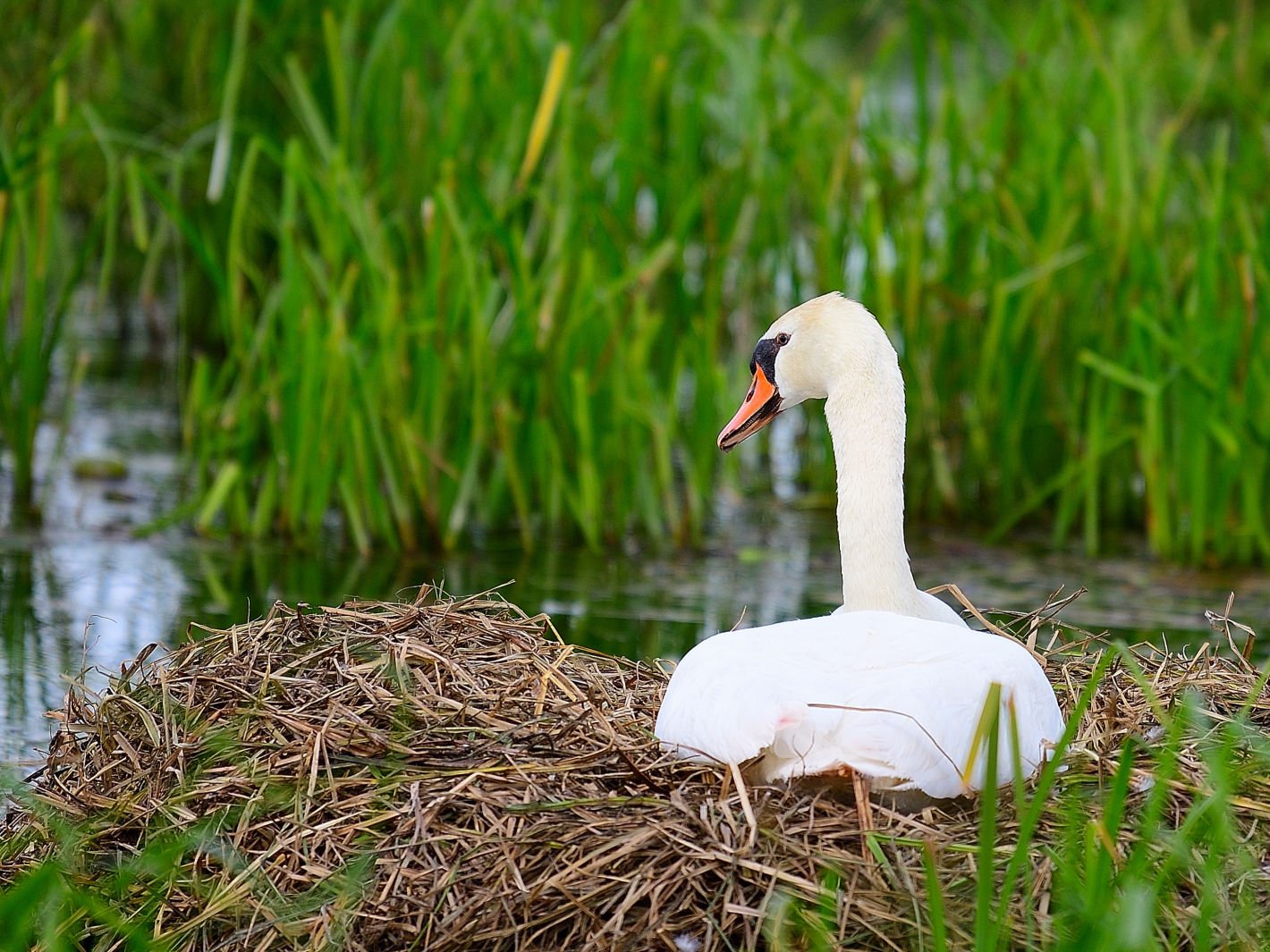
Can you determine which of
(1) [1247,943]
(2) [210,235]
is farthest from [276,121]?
(1) [1247,943]

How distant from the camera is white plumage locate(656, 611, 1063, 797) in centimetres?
254

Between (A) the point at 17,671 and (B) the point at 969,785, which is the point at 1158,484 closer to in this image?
(B) the point at 969,785

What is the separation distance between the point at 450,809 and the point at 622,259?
10.8 feet

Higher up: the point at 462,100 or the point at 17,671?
the point at 462,100

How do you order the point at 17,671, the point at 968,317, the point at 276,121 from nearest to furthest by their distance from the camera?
the point at 17,671
the point at 968,317
the point at 276,121

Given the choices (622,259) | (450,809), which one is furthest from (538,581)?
(450,809)

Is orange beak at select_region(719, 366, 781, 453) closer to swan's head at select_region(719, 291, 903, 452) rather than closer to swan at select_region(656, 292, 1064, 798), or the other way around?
swan's head at select_region(719, 291, 903, 452)

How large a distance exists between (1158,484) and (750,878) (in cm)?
348

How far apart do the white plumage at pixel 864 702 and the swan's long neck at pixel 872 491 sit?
0.43 metres

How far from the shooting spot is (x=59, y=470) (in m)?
6.23

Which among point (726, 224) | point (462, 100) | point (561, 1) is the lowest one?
point (726, 224)

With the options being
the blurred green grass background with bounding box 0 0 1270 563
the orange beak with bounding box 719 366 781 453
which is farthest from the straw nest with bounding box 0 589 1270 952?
the blurred green grass background with bounding box 0 0 1270 563

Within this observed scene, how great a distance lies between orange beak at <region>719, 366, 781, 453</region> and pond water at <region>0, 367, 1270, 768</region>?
0.66 metres

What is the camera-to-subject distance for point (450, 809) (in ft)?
8.83
